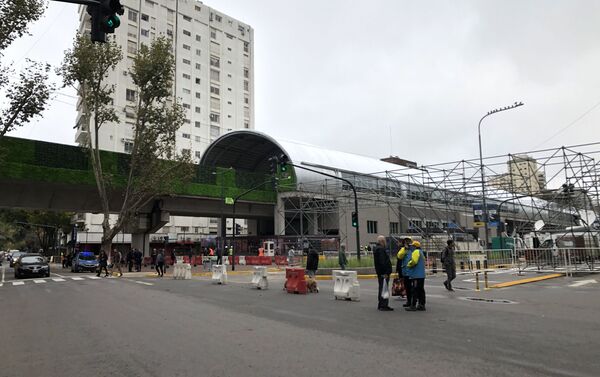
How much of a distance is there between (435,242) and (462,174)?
5.96 metres

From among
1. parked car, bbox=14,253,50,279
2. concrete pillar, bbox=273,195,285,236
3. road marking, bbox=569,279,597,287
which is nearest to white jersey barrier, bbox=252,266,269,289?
road marking, bbox=569,279,597,287

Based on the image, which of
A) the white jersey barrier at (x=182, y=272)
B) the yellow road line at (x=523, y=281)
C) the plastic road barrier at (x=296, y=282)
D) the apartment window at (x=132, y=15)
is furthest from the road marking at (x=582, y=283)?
the apartment window at (x=132, y=15)

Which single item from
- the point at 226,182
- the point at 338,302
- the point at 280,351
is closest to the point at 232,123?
the point at 226,182

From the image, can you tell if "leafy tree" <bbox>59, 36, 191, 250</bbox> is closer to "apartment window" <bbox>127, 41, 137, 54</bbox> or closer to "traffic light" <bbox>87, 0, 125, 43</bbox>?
"traffic light" <bbox>87, 0, 125, 43</bbox>

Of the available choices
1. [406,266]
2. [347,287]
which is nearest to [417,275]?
[406,266]

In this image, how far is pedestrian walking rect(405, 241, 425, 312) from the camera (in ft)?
35.4

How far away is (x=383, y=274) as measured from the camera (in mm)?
11289

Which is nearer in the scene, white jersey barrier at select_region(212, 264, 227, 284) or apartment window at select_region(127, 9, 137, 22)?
white jersey barrier at select_region(212, 264, 227, 284)

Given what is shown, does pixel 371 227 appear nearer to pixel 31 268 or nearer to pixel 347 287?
pixel 31 268

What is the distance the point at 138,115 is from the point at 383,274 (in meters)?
28.5

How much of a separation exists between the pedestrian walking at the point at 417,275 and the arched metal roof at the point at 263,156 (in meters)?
37.0

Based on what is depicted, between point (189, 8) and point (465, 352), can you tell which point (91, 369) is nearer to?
point (465, 352)

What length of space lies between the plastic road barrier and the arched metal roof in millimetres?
32314

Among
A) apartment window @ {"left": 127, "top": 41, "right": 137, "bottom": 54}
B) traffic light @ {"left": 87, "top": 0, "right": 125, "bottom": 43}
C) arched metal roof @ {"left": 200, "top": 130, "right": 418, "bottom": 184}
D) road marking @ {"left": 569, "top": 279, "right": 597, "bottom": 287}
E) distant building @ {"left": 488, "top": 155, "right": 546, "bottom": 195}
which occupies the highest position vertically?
apartment window @ {"left": 127, "top": 41, "right": 137, "bottom": 54}
